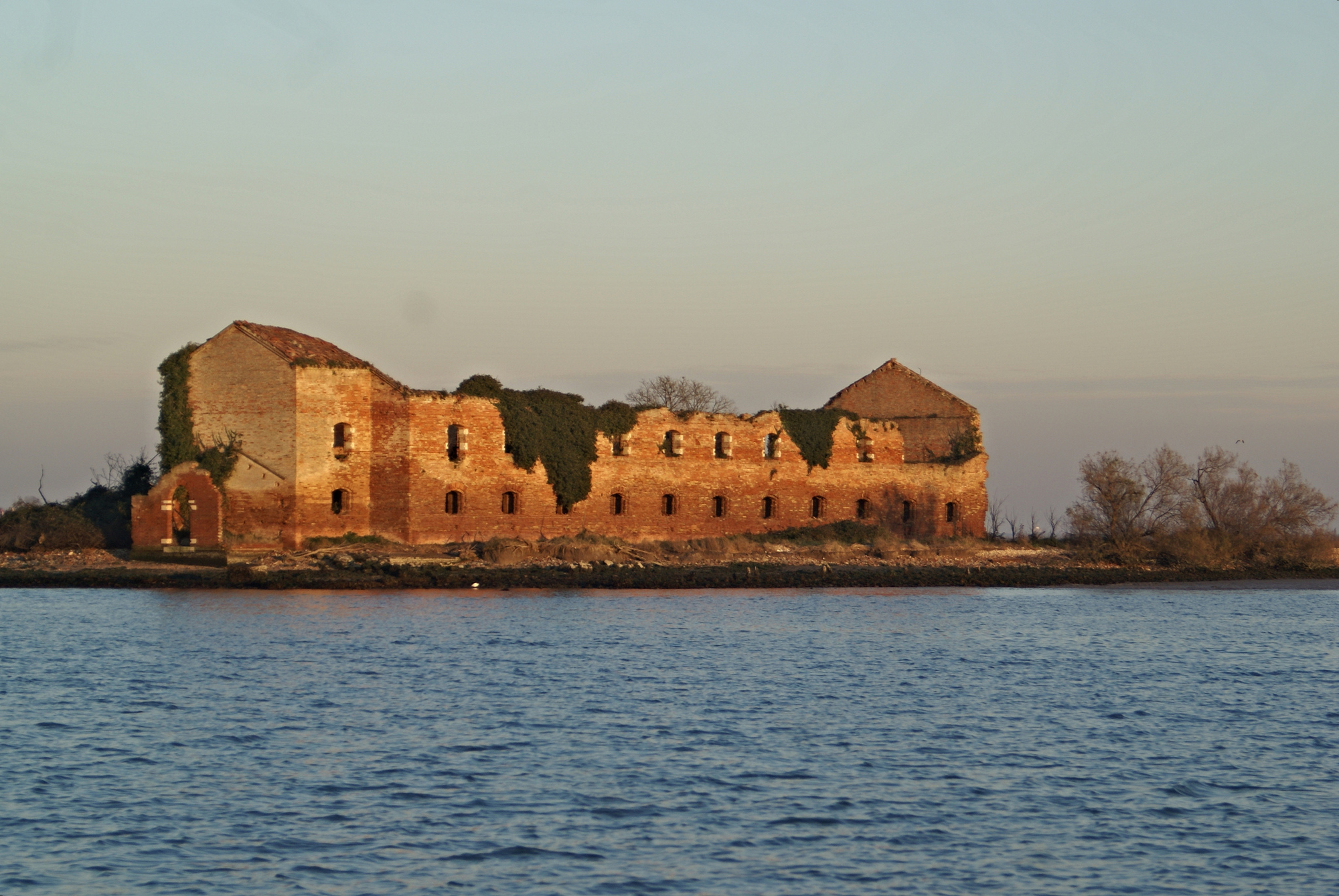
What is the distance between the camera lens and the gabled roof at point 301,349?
31000 millimetres

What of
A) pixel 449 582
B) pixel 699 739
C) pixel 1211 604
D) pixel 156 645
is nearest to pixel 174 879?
pixel 699 739

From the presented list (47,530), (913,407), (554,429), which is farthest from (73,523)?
(913,407)

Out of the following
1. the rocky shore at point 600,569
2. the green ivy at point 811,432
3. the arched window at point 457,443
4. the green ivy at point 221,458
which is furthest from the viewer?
the green ivy at point 811,432

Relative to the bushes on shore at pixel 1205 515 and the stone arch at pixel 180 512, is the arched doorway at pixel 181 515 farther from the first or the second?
the bushes on shore at pixel 1205 515

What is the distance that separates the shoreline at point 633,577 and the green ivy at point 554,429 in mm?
3279

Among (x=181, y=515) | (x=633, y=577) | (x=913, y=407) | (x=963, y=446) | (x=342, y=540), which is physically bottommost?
(x=633, y=577)

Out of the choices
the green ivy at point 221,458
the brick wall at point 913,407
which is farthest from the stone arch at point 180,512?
the brick wall at point 913,407

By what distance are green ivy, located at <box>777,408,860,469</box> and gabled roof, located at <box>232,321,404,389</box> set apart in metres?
12.6

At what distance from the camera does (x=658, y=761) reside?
11.4m

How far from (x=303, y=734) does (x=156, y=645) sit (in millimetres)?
8409

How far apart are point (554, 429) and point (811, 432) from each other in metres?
8.72

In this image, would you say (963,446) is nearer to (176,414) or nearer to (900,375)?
(900,375)

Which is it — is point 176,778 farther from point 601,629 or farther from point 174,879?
point 601,629

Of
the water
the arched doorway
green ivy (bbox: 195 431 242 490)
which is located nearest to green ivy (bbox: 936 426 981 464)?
the water
